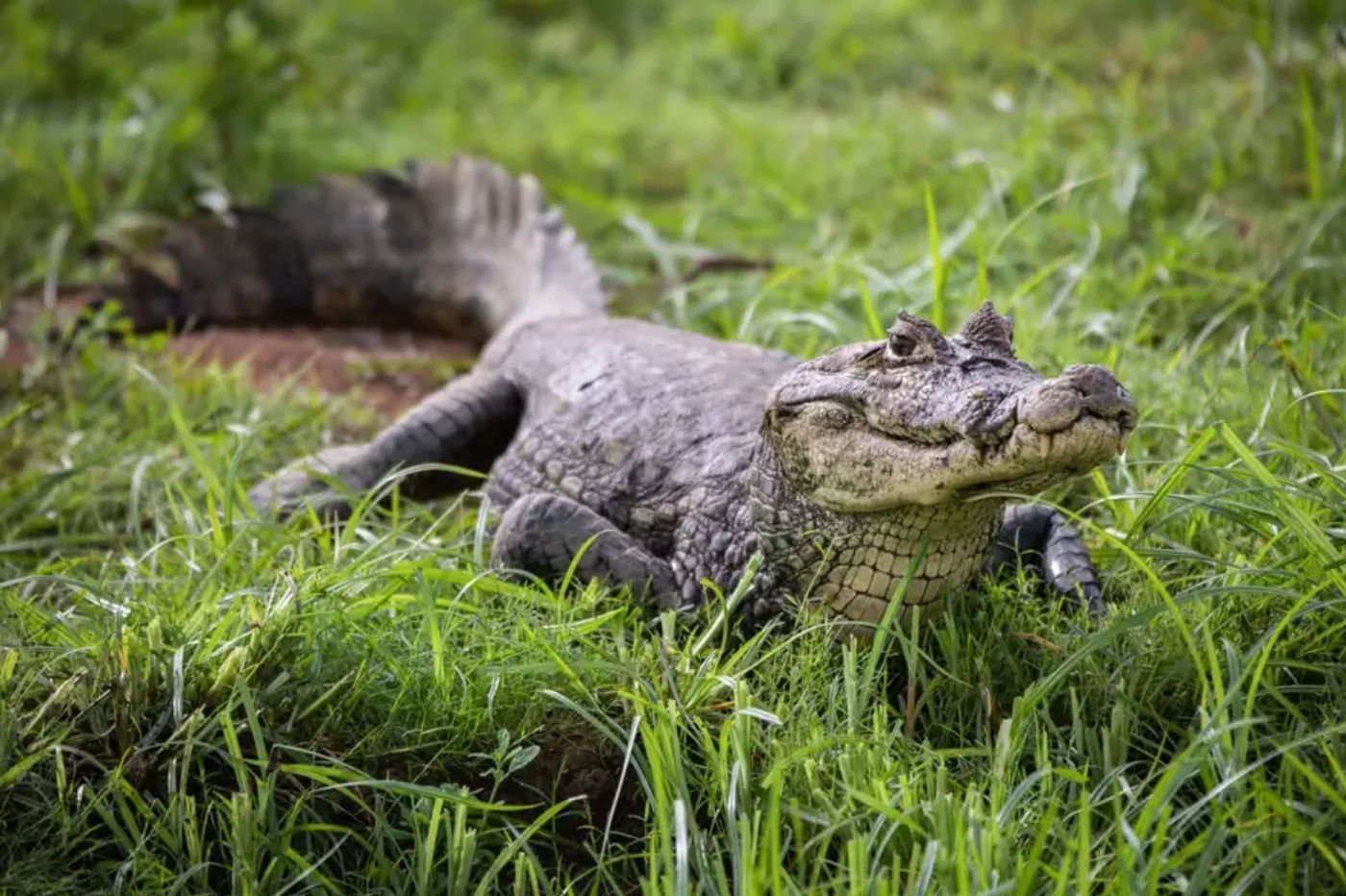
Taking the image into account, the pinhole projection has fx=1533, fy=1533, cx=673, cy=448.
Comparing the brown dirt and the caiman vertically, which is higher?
the caiman

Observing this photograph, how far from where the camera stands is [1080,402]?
8.52 feet

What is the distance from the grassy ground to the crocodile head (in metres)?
0.32

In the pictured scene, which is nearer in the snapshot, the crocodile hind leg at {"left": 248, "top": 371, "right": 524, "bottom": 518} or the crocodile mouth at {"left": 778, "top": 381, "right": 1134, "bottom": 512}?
the crocodile mouth at {"left": 778, "top": 381, "right": 1134, "bottom": 512}

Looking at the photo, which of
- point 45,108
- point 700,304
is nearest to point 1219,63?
point 700,304

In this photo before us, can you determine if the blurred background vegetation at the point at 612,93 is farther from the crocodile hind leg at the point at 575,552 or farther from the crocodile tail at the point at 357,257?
→ the crocodile hind leg at the point at 575,552

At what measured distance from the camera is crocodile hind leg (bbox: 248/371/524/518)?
4.29 meters

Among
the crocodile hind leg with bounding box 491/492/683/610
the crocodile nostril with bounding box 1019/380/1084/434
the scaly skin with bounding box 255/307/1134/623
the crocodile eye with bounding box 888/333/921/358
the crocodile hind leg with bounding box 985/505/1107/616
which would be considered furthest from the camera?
the crocodile hind leg with bounding box 491/492/683/610

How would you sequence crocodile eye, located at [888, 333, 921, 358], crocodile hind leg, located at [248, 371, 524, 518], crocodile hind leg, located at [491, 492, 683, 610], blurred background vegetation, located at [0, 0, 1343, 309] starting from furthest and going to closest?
blurred background vegetation, located at [0, 0, 1343, 309], crocodile hind leg, located at [248, 371, 524, 518], crocodile hind leg, located at [491, 492, 683, 610], crocodile eye, located at [888, 333, 921, 358]

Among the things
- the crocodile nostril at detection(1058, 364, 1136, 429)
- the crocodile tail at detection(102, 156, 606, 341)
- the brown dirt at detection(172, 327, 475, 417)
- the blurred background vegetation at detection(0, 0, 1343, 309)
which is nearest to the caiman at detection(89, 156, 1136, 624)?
the crocodile nostril at detection(1058, 364, 1136, 429)

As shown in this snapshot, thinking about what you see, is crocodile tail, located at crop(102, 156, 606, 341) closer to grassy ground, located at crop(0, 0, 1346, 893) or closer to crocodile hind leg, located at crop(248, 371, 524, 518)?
grassy ground, located at crop(0, 0, 1346, 893)

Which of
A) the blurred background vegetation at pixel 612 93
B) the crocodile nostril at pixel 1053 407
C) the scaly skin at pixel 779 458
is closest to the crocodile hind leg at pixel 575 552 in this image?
the scaly skin at pixel 779 458

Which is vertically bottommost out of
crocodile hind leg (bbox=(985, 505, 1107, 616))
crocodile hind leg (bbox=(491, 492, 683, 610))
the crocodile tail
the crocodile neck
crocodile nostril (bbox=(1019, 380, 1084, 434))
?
the crocodile tail

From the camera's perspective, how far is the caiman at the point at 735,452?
9.33ft

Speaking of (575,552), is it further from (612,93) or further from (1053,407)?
(612,93)
